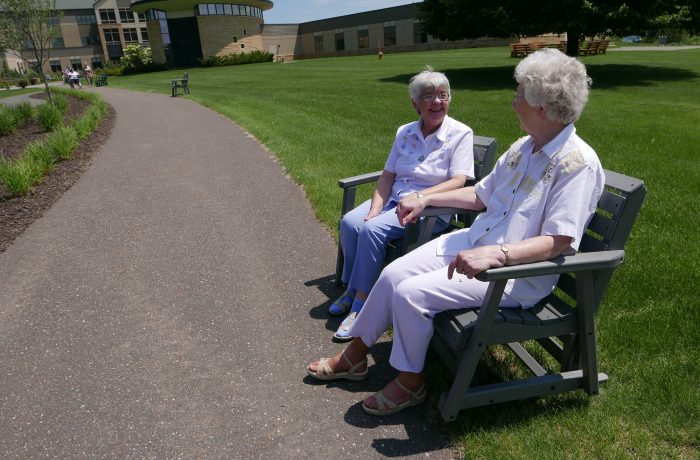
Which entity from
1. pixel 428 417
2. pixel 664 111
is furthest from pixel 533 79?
pixel 664 111

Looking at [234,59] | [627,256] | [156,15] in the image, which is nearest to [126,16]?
[156,15]

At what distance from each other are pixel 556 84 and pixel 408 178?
5.33 ft

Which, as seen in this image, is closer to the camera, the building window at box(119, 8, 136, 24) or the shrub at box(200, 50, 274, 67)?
the shrub at box(200, 50, 274, 67)

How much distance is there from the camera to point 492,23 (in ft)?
62.5

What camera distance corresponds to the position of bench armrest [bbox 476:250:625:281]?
215 centimetres

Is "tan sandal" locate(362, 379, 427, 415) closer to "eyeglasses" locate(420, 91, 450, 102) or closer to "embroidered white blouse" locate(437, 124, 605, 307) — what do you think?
"embroidered white blouse" locate(437, 124, 605, 307)

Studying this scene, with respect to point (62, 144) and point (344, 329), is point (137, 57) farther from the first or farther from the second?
point (344, 329)

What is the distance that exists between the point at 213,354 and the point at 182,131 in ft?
33.4

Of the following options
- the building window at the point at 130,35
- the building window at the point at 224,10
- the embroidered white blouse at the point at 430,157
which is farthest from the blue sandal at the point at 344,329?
the building window at the point at 130,35

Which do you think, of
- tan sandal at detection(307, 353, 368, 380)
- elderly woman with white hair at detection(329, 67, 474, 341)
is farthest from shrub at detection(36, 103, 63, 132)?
tan sandal at detection(307, 353, 368, 380)

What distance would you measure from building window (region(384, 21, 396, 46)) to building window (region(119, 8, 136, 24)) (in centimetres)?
3935

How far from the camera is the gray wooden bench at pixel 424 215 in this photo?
11.0 feet

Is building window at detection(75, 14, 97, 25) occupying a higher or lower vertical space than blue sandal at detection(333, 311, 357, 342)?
higher

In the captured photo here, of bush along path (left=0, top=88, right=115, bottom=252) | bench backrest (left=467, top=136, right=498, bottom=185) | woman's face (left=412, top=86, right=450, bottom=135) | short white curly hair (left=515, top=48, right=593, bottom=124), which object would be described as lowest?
bush along path (left=0, top=88, right=115, bottom=252)
